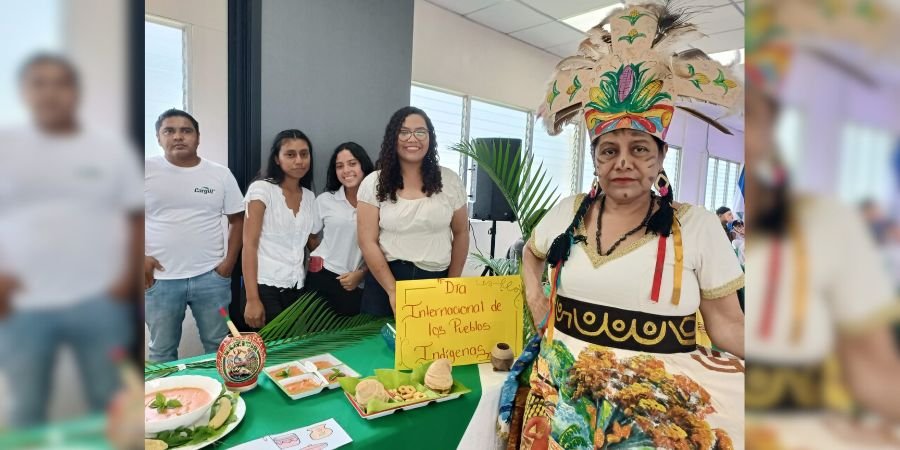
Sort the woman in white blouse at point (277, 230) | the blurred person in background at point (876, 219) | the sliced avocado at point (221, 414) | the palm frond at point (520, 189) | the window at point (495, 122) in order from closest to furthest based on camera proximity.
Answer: the blurred person in background at point (876, 219)
the sliced avocado at point (221, 414)
the palm frond at point (520, 189)
the woman in white blouse at point (277, 230)
the window at point (495, 122)

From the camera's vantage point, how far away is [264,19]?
2271 mm

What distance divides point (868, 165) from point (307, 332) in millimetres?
1452

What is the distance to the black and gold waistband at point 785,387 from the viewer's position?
110mm

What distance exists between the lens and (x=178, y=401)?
2.91 feet

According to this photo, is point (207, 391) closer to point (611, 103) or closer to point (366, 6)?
point (611, 103)

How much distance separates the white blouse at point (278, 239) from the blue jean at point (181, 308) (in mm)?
205

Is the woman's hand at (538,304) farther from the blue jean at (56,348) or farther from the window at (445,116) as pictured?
the window at (445,116)

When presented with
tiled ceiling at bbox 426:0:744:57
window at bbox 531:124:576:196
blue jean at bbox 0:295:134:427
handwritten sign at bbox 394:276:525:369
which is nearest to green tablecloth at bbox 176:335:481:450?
handwritten sign at bbox 394:276:525:369

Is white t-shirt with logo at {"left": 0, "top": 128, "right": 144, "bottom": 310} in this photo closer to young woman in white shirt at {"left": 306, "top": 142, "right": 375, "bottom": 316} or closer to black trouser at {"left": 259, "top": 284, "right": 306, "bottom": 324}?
young woman in white shirt at {"left": 306, "top": 142, "right": 375, "bottom": 316}

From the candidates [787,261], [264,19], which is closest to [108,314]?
[787,261]

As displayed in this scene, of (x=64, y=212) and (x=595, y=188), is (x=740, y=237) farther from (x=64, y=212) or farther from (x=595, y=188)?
Result: (x=595, y=188)

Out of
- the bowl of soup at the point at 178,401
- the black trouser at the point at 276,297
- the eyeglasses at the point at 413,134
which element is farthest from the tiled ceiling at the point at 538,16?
the bowl of soup at the point at 178,401

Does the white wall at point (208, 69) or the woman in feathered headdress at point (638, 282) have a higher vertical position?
the white wall at point (208, 69)

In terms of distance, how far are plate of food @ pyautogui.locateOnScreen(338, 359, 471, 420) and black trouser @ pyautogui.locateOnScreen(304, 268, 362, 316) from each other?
3.39ft
